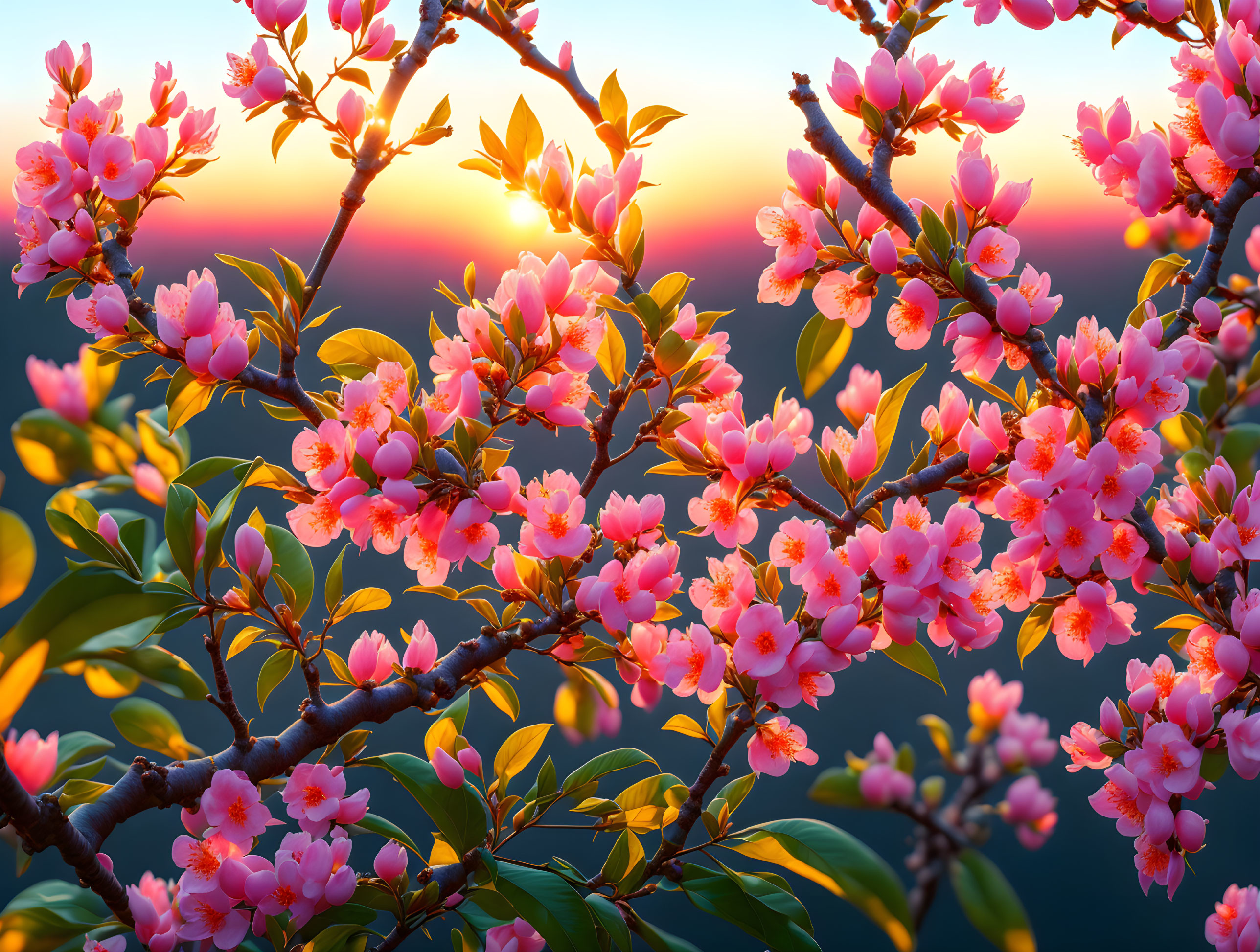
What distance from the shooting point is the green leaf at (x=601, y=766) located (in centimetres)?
74

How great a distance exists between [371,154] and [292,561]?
14.8 inches

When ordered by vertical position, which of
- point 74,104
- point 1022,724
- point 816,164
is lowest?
point 1022,724

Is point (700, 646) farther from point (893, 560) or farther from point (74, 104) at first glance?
point (74, 104)

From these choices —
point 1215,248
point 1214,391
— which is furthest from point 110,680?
point 1214,391

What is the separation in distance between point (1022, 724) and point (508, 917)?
4.26 ft

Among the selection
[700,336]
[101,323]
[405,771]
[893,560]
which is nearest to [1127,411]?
[893,560]

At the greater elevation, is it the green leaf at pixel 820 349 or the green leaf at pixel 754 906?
the green leaf at pixel 820 349

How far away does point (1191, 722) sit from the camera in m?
0.66

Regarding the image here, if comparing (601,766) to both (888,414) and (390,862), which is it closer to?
(390,862)

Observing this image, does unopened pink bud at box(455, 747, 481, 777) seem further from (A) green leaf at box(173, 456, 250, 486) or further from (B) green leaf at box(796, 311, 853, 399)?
(B) green leaf at box(796, 311, 853, 399)

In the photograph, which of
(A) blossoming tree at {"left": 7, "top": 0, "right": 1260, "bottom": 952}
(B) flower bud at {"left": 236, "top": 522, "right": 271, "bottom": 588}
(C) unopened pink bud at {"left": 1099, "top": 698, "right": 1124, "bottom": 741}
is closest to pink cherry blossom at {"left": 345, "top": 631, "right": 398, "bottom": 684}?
(A) blossoming tree at {"left": 7, "top": 0, "right": 1260, "bottom": 952}

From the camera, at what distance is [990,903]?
4.62 feet

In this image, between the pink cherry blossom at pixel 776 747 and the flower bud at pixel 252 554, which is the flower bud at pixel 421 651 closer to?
the flower bud at pixel 252 554

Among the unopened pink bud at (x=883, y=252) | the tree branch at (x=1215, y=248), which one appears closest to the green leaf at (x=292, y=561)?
the unopened pink bud at (x=883, y=252)
